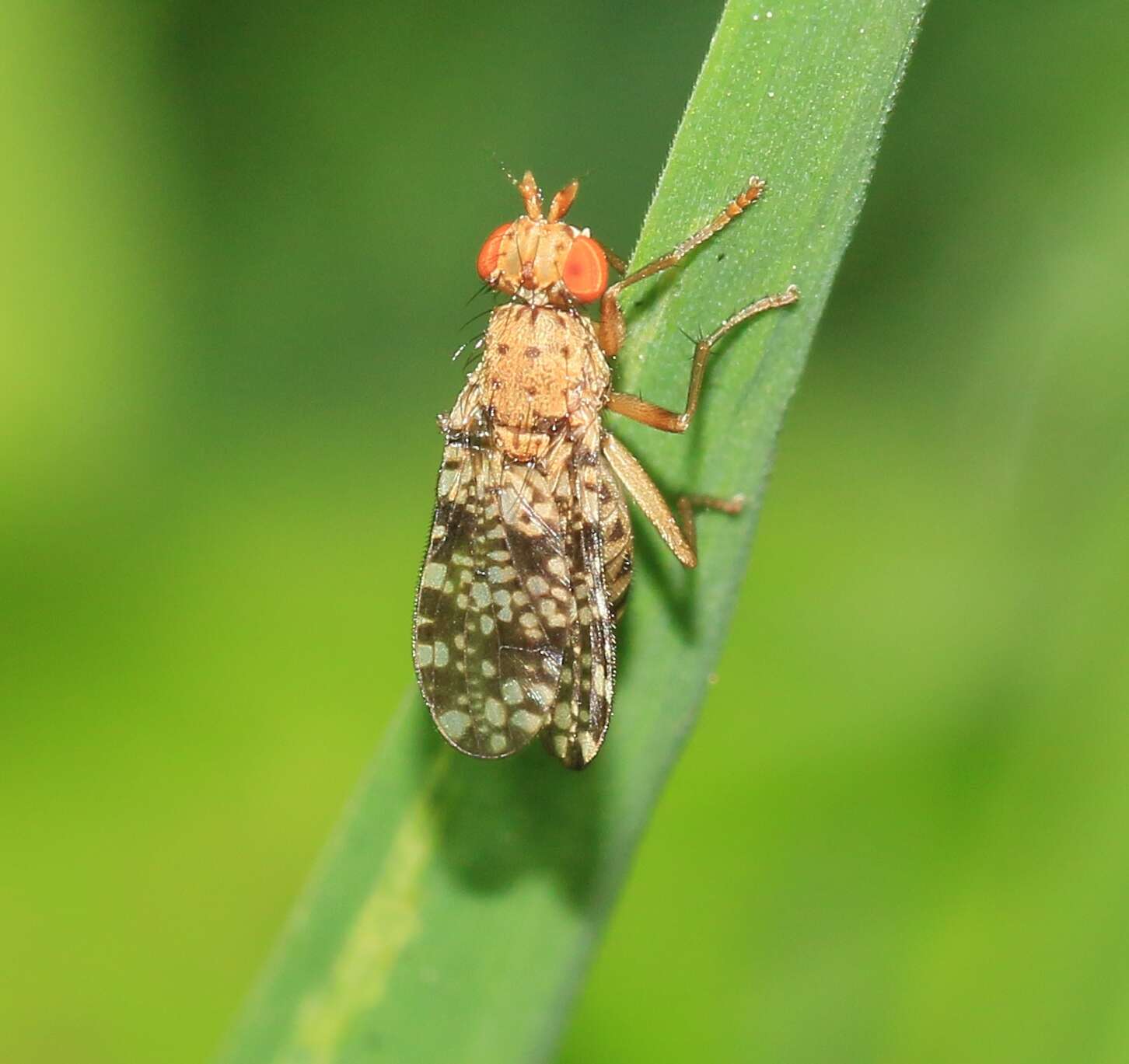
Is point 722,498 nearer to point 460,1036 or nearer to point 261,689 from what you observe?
point 460,1036

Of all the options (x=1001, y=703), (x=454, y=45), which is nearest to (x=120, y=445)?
(x=454, y=45)

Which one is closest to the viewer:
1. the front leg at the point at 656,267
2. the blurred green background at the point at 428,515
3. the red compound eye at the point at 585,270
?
the front leg at the point at 656,267

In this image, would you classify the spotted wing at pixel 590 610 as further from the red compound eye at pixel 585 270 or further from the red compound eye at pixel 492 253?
the red compound eye at pixel 492 253

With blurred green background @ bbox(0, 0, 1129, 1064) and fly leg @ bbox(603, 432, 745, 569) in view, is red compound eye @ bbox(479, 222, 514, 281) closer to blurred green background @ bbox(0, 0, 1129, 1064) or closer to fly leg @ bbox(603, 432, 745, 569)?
fly leg @ bbox(603, 432, 745, 569)

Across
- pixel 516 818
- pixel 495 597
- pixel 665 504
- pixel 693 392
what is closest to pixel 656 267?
pixel 693 392

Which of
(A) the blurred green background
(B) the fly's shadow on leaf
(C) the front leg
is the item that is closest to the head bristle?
(C) the front leg

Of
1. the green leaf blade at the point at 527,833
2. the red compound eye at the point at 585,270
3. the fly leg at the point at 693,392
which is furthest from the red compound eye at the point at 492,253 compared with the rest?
the green leaf blade at the point at 527,833

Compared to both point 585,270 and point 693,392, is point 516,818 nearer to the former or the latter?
point 693,392

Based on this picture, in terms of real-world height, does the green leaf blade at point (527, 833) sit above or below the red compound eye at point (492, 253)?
below
